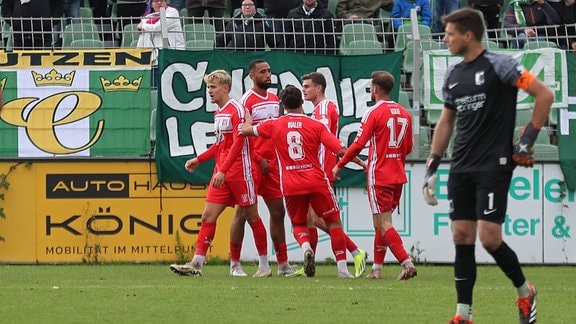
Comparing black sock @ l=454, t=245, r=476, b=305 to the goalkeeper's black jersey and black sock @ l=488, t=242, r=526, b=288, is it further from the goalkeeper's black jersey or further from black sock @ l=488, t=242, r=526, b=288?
the goalkeeper's black jersey

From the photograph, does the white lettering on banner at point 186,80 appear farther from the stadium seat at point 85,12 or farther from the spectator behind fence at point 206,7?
the stadium seat at point 85,12

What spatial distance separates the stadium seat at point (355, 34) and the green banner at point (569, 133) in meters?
2.64

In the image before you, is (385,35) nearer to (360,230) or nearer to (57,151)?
(360,230)

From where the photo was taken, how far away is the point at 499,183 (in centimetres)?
878

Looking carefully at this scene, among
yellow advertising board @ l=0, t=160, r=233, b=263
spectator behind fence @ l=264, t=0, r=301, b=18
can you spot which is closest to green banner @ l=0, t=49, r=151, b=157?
yellow advertising board @ l=0, t=160, r=233, b=263

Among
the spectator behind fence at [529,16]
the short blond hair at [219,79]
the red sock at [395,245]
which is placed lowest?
the red sock at [395,245]

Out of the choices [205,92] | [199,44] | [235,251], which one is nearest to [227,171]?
[235,251]

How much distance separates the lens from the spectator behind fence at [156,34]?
16.8 metres

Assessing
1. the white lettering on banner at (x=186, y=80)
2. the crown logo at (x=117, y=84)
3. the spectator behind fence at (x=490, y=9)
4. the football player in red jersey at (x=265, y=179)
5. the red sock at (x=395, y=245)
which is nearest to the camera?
the red sock at (x=395, y=245)

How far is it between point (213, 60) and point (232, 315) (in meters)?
7.47

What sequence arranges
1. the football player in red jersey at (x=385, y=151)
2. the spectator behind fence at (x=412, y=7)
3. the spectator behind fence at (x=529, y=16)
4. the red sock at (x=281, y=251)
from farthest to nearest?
the spectator behind fence at (x=412, y=7)
the spectator behind fence at (x=529, y=16)
the red sock at (x=281, y=251)
the football player in red jersey at (x=385, y=151)

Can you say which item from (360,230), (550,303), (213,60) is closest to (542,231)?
(360,230)

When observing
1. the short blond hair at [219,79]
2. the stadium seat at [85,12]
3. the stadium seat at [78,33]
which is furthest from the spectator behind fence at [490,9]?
the short blond hair at [219,79]

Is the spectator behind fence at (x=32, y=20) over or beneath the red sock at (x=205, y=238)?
over
